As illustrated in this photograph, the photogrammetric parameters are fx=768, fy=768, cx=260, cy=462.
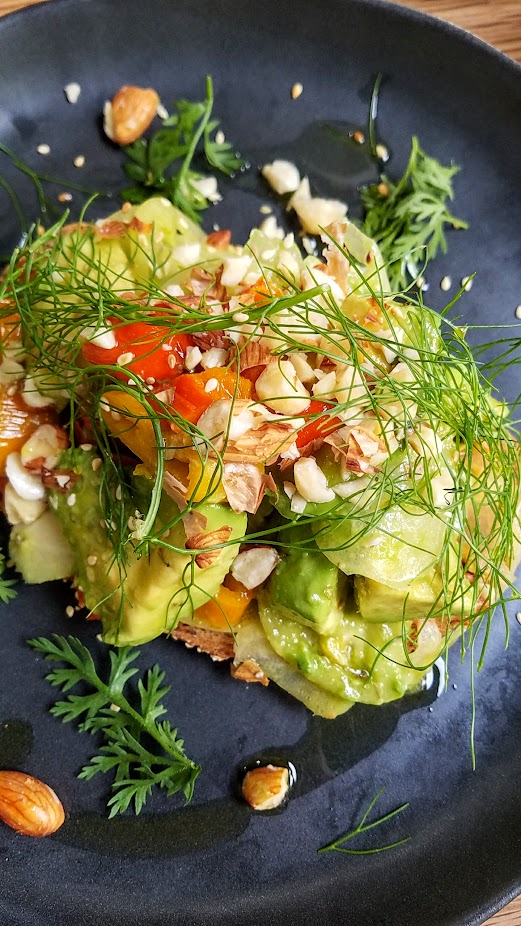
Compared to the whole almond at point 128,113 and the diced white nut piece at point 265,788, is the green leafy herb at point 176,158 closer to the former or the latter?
the whole almond at point 128,113

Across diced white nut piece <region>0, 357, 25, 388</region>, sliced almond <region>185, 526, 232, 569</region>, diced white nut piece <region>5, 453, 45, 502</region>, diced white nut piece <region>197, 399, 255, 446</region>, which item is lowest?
diced white nut piece <region>5, 453, 45, 502</region>

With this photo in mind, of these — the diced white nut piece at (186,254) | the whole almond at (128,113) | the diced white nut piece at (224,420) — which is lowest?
the diced white nut piece at (224,420)

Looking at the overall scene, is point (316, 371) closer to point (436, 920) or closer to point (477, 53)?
point (477, 53)

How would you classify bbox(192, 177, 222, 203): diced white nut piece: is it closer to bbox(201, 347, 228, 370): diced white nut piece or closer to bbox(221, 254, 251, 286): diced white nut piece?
bbox(221, 254, 251, 286): diced white nut piece

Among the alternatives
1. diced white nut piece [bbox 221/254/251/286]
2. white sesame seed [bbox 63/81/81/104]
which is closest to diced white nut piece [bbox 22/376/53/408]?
diced white nut piece [bbox 221/254/251/286]

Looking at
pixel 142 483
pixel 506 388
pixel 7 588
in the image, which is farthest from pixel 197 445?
pixel 506 388

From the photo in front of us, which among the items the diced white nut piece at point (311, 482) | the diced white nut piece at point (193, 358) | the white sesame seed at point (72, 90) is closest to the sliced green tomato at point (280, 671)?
the diced white nut piece at point (311, 482)
